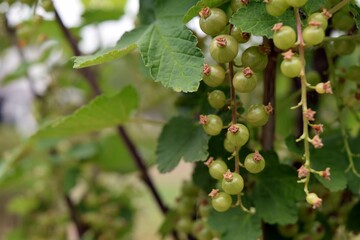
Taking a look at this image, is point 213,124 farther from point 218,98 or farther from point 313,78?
point 313,78

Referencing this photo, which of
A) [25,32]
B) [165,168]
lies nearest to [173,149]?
[165,168]

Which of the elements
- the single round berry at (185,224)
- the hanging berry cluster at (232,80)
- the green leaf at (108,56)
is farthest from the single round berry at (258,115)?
the single round berry at (185,224)

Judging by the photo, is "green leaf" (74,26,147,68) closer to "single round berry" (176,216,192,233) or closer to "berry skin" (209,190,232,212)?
"berry skin" (209,190,232,212)

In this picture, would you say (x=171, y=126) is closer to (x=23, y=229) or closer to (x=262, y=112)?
(x=262, y=112)

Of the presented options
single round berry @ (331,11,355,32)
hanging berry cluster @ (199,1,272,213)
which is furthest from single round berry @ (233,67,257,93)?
single round berry @ (331,11,355,32)

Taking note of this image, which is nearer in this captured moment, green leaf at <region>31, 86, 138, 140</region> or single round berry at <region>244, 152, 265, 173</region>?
single round berry at <region>244, 152, 265, 173</region>

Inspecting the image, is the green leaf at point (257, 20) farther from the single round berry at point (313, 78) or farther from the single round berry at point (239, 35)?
the single round berry at point (313, 78)

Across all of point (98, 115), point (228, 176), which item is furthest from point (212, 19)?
point (98, 115)

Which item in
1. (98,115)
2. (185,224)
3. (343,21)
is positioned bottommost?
(185,224)
